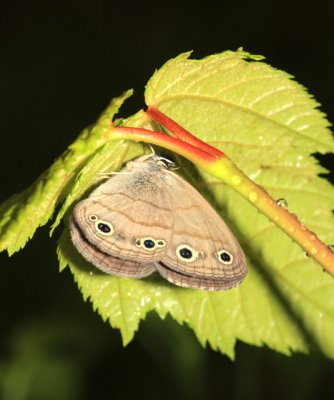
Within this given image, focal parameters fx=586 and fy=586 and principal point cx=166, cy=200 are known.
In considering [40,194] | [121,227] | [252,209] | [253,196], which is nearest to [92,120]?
[252,209]

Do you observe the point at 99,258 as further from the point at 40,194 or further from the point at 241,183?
the point at 241,183

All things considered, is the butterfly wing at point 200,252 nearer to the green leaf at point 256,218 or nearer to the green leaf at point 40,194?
the green leaf at point 256,218

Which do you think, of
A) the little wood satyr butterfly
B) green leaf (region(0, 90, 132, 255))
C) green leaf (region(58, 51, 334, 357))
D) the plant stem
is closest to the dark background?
green leaf (region(58, 51, 334, 357))

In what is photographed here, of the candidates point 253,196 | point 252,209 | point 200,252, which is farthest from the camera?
point 252,209

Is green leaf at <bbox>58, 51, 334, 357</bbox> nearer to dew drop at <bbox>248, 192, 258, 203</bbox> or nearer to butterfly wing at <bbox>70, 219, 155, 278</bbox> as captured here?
butterfly wing at <bbox>70, 219, 155, 278</bbox>

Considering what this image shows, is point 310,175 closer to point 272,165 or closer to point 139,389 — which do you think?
point 272,165

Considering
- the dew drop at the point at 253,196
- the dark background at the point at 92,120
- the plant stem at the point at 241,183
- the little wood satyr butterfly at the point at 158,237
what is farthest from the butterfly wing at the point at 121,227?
the dark background at the point at 92,120
